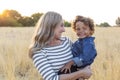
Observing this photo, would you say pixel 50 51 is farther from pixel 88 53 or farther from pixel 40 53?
pixel 88 53

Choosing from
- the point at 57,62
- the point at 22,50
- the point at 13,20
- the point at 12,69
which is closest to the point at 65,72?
the point at 57,62

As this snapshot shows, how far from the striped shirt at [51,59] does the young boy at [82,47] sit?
47mm

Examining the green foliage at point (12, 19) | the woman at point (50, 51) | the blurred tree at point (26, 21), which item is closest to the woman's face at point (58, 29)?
the woman at point (50, 51)

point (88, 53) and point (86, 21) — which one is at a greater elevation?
point (86, 21)

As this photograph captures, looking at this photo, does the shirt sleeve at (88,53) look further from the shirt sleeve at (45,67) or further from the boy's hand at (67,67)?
the shirt sleeve at (45,67)

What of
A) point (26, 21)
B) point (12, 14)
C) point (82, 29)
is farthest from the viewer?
point (12, 14)

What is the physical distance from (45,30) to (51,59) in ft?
0.70

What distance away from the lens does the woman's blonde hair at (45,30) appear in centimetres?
324

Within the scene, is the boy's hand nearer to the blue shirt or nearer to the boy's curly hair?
the blue shirt

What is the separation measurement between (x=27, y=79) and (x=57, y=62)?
4017mm

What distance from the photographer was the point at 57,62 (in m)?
3.28

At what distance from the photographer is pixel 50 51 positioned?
10.7 ft

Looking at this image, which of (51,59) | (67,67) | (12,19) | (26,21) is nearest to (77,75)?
(67,67)

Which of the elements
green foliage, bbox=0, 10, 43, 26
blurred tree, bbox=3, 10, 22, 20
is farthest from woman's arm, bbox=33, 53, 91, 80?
blurred tree, bbox=3, 10, 22, 20
